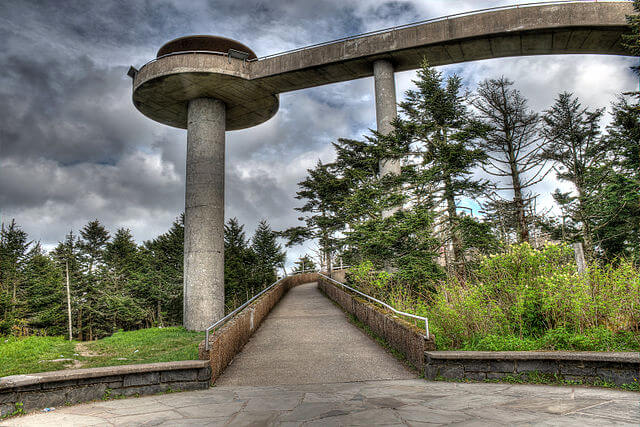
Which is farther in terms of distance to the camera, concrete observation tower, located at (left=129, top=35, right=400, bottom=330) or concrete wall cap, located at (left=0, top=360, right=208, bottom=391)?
concrete observation tower, located at (left=129, top=35, right=400, bottom=330)

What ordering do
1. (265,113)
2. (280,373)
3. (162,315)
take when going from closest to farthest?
1. (280,373)
2. (265,113)
3. (162,315)

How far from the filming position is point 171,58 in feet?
61.5

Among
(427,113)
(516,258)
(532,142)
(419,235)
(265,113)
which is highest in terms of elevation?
(265,113)

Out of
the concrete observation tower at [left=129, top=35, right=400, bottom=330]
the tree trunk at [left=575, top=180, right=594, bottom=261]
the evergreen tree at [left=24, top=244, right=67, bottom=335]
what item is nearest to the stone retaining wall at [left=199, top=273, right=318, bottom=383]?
the concrete observation tower at [left=129, top=35, right=400, bottom=330]

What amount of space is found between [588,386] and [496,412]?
7.52 ft

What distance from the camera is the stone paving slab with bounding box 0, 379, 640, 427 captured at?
4312 mm

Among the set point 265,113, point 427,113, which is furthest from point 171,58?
point 427,113

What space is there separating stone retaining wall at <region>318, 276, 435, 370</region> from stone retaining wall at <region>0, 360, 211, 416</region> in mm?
3837

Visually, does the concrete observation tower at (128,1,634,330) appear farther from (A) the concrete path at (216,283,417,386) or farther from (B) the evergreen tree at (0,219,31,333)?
(B) the evergreen tree at (0,219,31,333)

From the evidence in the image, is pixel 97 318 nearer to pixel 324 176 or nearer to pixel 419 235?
pixel 324 176

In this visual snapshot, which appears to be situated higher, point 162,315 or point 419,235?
point 419,235

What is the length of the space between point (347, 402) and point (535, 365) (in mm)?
3108

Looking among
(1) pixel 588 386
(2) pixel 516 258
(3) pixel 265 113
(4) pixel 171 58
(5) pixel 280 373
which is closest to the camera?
(1) pixel 588 386

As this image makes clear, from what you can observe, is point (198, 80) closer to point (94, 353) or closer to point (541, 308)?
point (94, 353)
